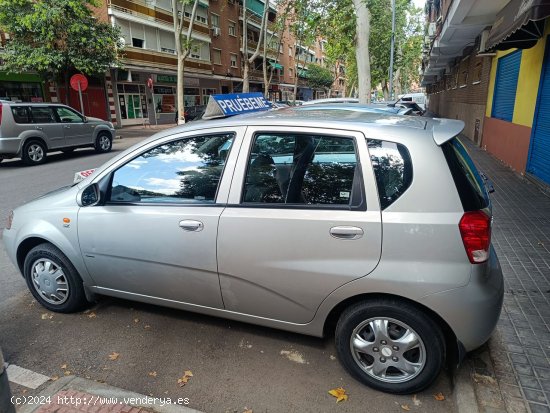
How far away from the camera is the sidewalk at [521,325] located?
2.39 meters

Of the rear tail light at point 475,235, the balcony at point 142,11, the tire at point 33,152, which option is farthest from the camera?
the balcony at point 142,11

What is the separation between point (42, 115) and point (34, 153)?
3.92 ft

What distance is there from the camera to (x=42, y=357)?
292 centimetres

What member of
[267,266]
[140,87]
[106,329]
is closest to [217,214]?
[267,266]

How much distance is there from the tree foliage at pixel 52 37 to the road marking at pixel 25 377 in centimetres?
1865

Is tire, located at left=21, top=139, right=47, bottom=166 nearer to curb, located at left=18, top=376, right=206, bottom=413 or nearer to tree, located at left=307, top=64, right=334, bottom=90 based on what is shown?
curb, located at left=18, top=376, right=206, bottom=413

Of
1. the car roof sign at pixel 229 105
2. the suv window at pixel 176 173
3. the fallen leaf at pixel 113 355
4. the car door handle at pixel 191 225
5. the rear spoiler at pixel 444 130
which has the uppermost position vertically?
the car roof sign at pixel 229 105

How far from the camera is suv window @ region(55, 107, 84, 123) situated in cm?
1239

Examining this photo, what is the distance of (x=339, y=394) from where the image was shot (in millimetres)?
2502

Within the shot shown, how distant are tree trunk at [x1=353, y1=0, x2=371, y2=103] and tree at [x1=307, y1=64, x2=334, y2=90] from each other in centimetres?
4814

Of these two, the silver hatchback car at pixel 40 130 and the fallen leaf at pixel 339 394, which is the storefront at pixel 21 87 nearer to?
the silver hatchback car at pixel 40 130

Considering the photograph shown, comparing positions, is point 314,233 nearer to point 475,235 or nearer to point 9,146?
point 475,235

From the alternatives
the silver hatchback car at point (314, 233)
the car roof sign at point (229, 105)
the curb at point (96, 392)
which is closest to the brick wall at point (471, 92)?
the car roof sign at point (229, 105)

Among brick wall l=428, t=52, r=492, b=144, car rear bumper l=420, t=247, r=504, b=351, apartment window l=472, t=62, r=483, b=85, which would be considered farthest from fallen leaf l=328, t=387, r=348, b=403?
apartment window l=472, t=62, r=483, b=85
